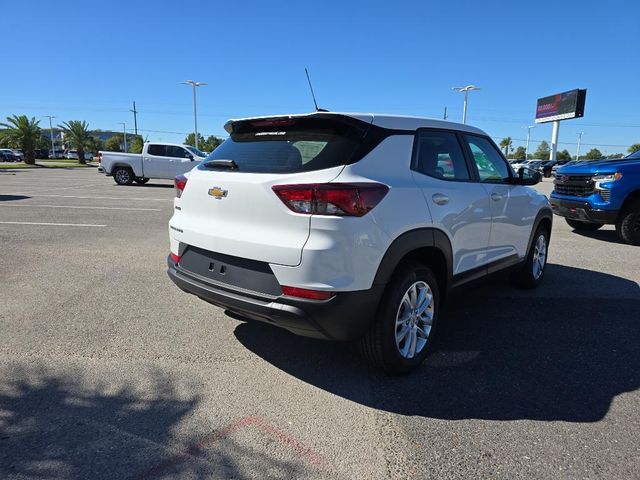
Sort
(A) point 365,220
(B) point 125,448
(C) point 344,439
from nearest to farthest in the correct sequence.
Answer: (B) point 125,448 → (C) point 344,439 → (A) point 365,220

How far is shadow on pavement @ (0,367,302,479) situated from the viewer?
2275mm

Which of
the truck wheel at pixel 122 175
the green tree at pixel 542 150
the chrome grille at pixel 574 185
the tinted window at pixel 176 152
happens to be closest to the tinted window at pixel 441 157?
the chrome grille at pixel 574 185

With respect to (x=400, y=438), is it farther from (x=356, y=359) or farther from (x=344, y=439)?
(x=356, y=359)

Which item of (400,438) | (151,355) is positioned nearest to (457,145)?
(400,438)

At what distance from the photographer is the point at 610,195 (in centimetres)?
841

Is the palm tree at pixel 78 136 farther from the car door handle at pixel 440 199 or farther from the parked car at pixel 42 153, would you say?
the car door handle at pixel 440 199

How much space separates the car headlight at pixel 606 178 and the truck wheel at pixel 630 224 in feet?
1.88

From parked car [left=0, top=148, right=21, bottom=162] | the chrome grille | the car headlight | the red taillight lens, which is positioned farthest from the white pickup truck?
parked car [left=0, top=148, right=21, bottom=162]

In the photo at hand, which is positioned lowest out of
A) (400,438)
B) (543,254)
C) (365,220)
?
(400,438)

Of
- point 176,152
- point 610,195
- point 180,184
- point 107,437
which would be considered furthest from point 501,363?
point 176,152

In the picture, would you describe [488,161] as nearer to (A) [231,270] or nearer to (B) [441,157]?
(B) [441,157]

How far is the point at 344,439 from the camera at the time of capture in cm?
259

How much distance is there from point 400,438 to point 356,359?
1.00m

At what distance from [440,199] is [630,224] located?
7.00m
